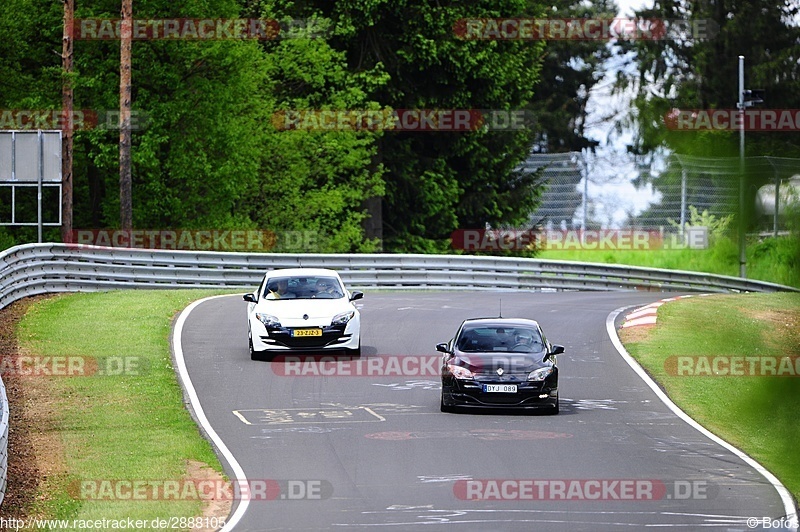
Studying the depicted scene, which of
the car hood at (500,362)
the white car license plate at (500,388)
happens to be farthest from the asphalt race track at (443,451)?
the car hood at (500,362)

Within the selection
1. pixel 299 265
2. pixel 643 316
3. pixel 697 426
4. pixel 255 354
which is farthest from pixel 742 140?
pixel 299 265

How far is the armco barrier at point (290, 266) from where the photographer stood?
104 ft

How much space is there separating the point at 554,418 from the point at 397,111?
33096mm

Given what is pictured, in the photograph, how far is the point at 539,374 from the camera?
18.6 metres

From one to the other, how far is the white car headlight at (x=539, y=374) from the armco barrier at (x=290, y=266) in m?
13.4

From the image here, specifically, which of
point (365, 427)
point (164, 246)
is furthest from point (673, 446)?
point (164, 246)

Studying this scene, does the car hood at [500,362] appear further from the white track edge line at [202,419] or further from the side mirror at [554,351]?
the white track edge line at [202,419]

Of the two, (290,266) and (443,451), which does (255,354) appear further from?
(290,266)

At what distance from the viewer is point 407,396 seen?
20.5 m

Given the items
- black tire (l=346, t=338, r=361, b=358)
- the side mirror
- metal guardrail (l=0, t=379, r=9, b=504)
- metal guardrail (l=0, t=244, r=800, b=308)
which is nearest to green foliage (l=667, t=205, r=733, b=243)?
metal guardrail (l=0, t=379, r=9, b=504)

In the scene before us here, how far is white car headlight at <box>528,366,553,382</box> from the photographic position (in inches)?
733

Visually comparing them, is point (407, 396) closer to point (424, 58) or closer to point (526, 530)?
point (526, 530)

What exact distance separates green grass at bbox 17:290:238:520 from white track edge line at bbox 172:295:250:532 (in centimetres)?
18

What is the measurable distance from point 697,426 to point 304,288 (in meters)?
8.89
